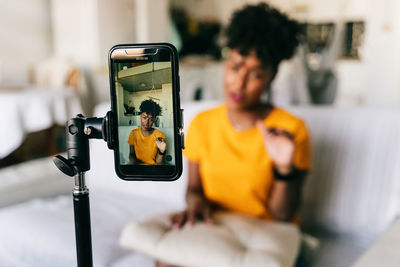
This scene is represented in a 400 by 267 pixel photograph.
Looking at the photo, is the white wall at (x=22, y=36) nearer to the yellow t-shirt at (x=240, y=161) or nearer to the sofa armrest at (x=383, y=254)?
the yellow t-shirt at (x=240, y=161)

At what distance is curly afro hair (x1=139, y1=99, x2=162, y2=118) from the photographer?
0.96 ft

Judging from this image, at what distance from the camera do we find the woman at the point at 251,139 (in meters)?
0.87

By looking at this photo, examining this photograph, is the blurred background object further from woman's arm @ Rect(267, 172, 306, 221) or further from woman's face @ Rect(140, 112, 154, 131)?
woman's arm @ Rect(267, 172, 306, 221)

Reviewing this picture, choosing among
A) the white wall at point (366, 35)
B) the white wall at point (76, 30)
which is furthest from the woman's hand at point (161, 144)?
the white wall at point (76, 30)

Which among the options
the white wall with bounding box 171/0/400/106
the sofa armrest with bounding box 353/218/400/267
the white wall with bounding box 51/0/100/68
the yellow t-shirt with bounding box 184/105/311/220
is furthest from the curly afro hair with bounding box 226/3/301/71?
the white wall with bounding box 51/0/100/68

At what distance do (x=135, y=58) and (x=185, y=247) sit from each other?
457 mm

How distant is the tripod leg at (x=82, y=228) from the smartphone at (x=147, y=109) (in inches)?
1.9

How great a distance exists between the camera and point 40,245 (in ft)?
2.27

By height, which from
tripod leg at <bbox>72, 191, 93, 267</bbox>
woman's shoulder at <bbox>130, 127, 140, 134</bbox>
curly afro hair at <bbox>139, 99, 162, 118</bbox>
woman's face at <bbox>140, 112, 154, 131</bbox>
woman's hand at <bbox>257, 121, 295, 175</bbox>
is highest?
curly afro hair at <bbox>139, 99, 162, 118</bbox>

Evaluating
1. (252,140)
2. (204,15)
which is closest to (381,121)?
(252,140)

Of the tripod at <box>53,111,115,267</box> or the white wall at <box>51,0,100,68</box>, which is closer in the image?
the tripod at <box>53,111,115,267</box>

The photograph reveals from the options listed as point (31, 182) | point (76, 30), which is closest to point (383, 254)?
point (31, 182)

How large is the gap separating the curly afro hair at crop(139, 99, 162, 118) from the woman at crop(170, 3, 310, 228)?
0.57m

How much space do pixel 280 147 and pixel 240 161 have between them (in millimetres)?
135
